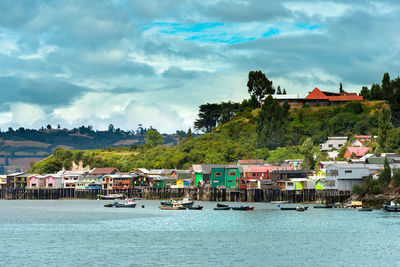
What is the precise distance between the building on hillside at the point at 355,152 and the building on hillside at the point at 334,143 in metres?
16.2

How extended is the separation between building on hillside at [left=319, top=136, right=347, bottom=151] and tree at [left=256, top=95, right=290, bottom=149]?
1679cm

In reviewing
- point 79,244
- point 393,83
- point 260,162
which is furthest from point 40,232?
point 393,83

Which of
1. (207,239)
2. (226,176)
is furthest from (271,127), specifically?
(207,239)

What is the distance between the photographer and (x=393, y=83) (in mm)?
196000

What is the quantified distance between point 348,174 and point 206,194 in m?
37.8

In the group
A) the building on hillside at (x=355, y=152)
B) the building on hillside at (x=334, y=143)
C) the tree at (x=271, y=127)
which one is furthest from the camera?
the tree at (x=271, y=127)

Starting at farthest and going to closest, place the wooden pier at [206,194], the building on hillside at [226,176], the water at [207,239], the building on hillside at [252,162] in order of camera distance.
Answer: the building on hillside at [252,162] < the building on hillside at [226,176] < the wooden pier at [206,194] < the water at [207,239]

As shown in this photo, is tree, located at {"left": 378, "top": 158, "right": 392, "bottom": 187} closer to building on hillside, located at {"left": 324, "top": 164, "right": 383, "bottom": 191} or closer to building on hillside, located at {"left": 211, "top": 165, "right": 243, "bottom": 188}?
building on hillside, located at {"left": 324, "top": 164, "right": 383, "bottom": 191}

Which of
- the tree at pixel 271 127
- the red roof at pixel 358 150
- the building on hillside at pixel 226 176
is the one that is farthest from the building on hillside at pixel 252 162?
the red roof at pixel 358 150

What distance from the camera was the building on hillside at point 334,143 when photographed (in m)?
181

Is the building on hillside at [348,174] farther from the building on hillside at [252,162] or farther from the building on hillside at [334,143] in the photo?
the building on hillside at [334,143]

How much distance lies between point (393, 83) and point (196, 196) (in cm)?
7890

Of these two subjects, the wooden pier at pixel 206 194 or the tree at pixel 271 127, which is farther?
the tree at pixel 271 127

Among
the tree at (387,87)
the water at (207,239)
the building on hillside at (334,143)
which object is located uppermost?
the tree at (387,87)
